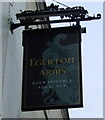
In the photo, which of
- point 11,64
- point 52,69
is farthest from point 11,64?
point 52,69

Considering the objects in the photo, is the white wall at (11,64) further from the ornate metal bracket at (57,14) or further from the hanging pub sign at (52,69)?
the hanging pub sign at (52,69)

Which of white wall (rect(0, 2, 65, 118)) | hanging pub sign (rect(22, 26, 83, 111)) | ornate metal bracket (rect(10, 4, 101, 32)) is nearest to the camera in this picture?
hanging pub sign (rect(22, 26, 83, 111))

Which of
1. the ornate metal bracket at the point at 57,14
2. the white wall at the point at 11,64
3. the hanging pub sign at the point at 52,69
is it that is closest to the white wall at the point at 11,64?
the white wall at the point at 11,64

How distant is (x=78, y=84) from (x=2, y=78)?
1378 mm

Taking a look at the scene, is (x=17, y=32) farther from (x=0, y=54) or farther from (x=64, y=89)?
(x=64, y=89)

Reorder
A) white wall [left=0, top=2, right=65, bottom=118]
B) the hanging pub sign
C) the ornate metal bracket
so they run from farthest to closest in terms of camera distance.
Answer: the ornate metal bracket
white wall [left=0, top=2, right=65, bottom=118]
the hanging pub sign

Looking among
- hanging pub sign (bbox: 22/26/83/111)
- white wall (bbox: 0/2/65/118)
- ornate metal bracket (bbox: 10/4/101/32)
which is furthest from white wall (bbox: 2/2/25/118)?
hanging pub sign (bbox: 22/26/83/111)

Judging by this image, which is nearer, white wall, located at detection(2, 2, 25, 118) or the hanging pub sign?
the hanging pub sign

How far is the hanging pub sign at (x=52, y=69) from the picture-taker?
20.9 feet

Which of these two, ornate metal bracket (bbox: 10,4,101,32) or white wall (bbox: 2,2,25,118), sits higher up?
ornate metal bracket (bbox: 10,4,101,32)

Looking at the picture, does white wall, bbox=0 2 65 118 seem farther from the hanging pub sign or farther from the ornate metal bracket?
the hanging pub sign

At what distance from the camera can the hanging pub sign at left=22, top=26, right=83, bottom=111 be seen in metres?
6.37

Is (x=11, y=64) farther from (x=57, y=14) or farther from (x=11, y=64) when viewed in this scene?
(x=57, y=14)

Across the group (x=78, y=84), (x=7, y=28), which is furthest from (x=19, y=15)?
(x=78, y=84)
